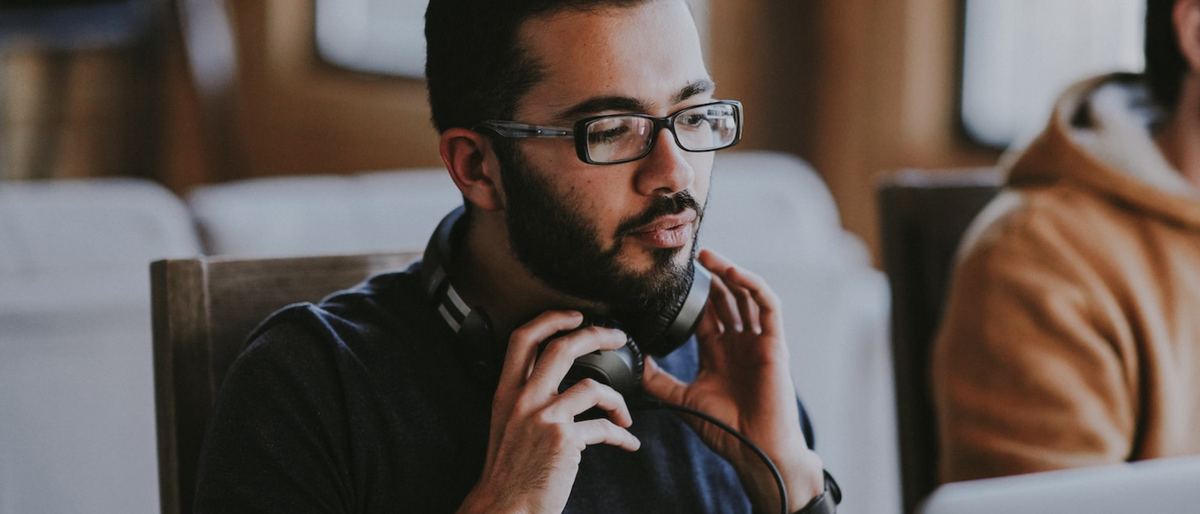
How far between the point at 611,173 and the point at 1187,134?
1003mm

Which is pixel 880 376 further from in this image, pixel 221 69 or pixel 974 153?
pixel 221 69

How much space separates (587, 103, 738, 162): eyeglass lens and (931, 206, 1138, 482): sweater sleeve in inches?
22.8

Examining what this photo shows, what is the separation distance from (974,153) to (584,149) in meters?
3.18

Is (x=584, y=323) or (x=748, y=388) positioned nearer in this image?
(x=584, y=323)

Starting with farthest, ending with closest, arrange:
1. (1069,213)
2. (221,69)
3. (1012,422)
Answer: (221,69)
(1069,213)
(1012,422)

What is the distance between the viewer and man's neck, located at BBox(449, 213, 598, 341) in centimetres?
98

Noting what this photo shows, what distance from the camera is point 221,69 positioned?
371cm

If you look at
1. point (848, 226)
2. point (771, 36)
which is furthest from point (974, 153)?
point (771, 36)

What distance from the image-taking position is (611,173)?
2.94ft

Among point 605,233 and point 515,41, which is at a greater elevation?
point 515,41

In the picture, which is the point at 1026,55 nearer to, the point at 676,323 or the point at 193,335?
the point at 676,323

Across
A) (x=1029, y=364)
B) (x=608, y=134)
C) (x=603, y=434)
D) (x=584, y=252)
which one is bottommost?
(x=1029, y=364)

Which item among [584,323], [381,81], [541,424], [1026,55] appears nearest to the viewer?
[541,424]

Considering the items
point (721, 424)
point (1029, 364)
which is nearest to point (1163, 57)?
point (1029, 364)
